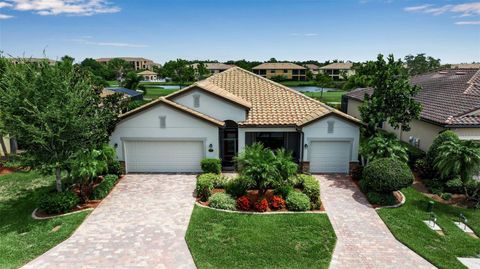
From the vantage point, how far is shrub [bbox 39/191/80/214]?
14.5m

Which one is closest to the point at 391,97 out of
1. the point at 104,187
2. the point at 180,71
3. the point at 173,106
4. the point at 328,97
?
the point at 173,106

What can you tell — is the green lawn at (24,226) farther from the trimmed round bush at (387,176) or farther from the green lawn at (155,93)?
the green lawn at (155,93)

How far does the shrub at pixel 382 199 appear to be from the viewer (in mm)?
15539

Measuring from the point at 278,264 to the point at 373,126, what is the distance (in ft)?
37.8

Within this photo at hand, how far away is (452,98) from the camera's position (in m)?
22.8

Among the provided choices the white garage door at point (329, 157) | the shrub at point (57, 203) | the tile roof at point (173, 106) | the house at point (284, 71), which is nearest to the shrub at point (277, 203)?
the white garage door at point (329, 157)

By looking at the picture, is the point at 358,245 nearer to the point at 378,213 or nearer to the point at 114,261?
the point at 378,213

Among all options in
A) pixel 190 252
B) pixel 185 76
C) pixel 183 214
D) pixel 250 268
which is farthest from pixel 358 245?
pixel 185 76

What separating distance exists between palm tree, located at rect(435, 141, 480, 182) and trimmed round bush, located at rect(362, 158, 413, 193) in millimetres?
1771

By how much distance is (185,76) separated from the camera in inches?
3307

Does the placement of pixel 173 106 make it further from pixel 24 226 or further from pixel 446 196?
pixel 446 196

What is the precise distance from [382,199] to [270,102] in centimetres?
966

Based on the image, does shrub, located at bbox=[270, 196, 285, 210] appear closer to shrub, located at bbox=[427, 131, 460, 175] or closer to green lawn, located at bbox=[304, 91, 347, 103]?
shrub, located at bbox=[427, 131, 460, 175]

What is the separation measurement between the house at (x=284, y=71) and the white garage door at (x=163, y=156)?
101 m
